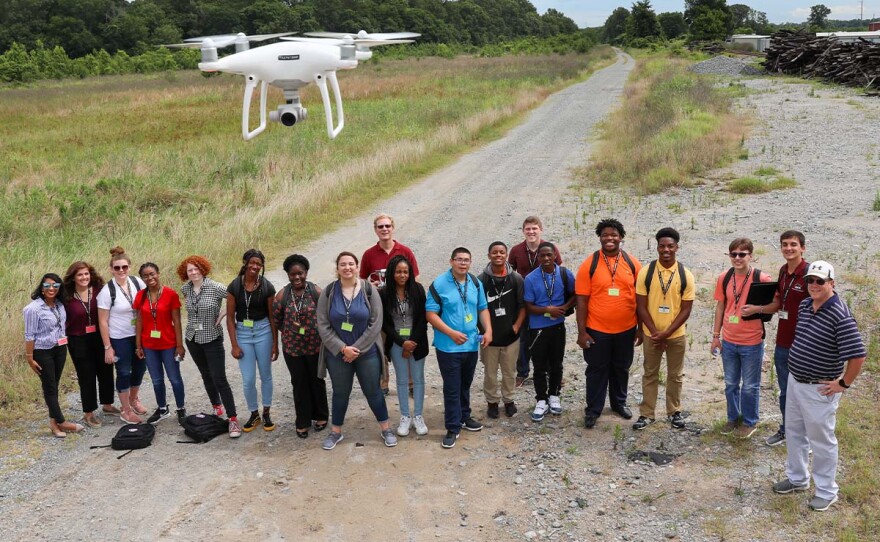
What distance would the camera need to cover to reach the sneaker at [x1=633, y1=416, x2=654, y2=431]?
6258 mm

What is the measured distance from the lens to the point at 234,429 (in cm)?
643

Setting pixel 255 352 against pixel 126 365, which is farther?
pixel 126 365

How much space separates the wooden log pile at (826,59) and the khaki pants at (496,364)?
29.9 meters

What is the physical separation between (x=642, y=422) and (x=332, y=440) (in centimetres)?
261

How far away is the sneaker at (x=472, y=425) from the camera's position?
6398 millimetres

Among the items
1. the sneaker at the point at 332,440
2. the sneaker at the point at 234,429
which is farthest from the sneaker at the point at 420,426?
the sneaker at the point at 234,429

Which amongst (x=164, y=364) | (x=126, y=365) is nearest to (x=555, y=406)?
(x=164, y=364)

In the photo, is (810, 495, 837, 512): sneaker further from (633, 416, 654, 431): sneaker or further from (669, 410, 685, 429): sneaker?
(633, 416, 654, 431): sneaker

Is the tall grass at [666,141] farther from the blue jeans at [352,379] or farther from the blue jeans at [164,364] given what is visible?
the blue jeans at [164,364]

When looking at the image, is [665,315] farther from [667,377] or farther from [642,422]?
[642,422]

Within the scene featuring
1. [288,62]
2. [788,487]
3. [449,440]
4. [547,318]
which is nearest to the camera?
[288,62]

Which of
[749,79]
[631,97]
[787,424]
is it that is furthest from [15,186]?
[749,79]

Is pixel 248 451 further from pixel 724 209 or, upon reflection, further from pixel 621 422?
pixel 724 209

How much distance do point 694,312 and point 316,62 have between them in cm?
594
